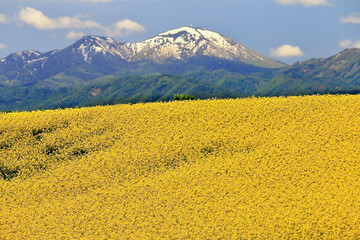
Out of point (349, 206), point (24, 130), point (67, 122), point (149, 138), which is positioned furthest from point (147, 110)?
point (349, 206)

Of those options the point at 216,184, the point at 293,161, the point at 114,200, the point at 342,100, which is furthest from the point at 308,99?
the point at 114,200

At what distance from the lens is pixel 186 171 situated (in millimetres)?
44906

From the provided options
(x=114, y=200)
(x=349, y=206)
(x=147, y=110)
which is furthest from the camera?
Answer: (x=147, y=110)

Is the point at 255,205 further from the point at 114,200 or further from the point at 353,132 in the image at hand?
the point at 353,132

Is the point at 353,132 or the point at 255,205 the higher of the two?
the point at 353,132

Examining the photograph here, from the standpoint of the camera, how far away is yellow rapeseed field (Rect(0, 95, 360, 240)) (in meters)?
35.5

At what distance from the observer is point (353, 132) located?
1870 inches

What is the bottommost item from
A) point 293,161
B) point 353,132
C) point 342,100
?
point 293,161

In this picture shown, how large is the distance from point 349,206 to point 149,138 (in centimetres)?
2768

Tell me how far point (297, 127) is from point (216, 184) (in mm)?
16086

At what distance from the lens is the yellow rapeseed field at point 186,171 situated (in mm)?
35500

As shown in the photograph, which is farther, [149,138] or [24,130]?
[24,130]

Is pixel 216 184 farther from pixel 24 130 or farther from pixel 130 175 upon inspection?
pixel 24 130

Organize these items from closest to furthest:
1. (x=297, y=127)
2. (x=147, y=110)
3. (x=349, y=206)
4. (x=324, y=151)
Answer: (x=349, y=206) → (x=324, y=151) → (x=297, y=127) → (x=147, y=110)
